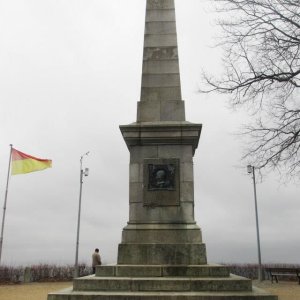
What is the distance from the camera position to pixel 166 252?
10133mm

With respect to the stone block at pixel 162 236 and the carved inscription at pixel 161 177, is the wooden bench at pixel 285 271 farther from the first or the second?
the carved inscription at pixel 161 177

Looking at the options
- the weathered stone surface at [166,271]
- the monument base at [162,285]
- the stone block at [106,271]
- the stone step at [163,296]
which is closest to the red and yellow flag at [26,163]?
the stone block at [106,271]

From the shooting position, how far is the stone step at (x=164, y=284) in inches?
353

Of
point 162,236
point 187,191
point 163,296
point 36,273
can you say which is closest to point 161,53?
point 187,191

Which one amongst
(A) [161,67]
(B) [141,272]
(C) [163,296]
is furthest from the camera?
(A) [161,67]

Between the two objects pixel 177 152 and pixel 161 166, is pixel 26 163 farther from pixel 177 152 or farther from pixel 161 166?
pixel 177 152

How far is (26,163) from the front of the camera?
64.0ft

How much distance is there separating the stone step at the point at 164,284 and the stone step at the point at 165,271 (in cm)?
45

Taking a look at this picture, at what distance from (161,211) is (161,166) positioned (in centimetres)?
111

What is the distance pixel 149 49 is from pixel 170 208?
456cm

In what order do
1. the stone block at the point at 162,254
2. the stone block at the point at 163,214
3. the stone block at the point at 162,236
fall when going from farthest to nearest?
1. the stone block at the point at 163,214
2. the stone block at the point at 162,236
3. the stone block at the point at 162,254

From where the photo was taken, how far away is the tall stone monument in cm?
897

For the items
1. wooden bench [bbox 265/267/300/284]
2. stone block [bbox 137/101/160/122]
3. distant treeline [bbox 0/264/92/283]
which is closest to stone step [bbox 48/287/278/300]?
stone block [bbox 137/101/160/122]

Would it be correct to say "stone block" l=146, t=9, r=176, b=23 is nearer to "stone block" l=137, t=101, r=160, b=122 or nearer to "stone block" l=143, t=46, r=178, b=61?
"stone block" l=143, t=46, r=178, b=61
